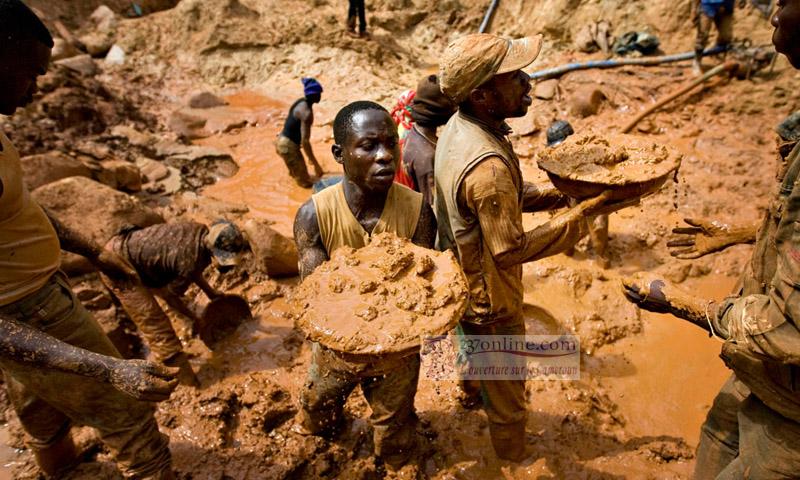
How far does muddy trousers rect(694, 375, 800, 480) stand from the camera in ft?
4.70

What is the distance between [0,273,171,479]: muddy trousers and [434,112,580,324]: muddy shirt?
64.5 inches

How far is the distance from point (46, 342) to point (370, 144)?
1.41m

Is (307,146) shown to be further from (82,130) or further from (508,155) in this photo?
(508,155)

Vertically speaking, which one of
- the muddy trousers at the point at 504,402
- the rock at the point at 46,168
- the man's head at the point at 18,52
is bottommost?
the muddy trousers at the point at 504,402

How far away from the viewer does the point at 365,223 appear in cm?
196

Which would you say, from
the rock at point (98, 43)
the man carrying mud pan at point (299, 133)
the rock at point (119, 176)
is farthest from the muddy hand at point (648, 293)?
the rock at point (98, 43)

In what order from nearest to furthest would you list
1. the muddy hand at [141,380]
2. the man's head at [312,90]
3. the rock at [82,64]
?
the muddy hand at [141,380]
the man's head at [312,90]
the rock at [82,64]

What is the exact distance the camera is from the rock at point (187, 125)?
A: 7574 millimetres

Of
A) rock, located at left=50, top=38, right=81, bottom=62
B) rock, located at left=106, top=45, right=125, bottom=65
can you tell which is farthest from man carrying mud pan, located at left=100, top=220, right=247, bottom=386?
rock, located at left=106, top=45, right=125, bottom=65

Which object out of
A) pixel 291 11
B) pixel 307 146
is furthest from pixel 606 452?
pixel 291 11

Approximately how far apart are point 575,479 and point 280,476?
63.9 inches

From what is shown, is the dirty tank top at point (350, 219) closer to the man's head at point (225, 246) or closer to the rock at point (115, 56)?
the man's head at point (225, 246)

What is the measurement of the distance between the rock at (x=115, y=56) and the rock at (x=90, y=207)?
7.60 meters

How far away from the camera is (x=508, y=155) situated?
5.96 ft
